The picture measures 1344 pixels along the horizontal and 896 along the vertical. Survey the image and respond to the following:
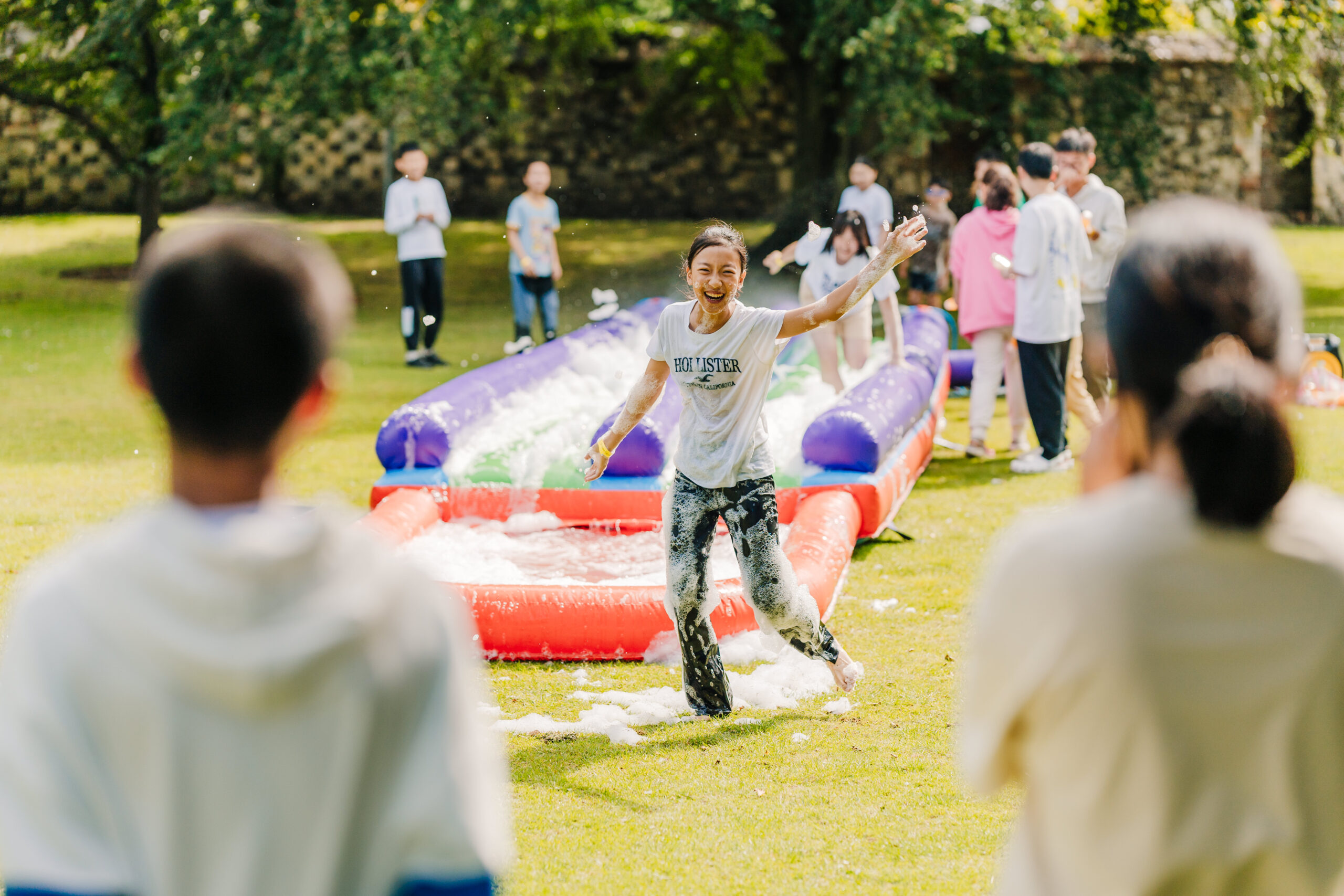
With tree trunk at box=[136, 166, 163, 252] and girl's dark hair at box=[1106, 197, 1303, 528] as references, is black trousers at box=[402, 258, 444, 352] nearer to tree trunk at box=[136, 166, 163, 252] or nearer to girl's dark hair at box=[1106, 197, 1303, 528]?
tree trunk at box=[136, 166, 163, 252]

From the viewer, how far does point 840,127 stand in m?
16.0

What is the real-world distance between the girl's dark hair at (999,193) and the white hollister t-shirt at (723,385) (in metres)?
4.84

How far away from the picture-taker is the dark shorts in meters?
12.6

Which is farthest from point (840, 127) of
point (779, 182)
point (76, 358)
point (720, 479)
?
point (720, 479)

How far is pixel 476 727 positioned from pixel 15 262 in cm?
2030

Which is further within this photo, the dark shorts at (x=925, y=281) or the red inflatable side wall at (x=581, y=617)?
the dark shorts at (x=925, y=281)

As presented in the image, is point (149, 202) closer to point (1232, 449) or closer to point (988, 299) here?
point (988, 299)

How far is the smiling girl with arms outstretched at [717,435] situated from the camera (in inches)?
169

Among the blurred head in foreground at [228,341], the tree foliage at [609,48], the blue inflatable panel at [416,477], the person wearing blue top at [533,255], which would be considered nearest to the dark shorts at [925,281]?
the tree foliage at [609,48]

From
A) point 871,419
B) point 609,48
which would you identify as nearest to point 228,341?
point 871,419

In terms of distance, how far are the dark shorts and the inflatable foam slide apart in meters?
4.03

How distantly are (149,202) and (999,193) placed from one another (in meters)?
12.5

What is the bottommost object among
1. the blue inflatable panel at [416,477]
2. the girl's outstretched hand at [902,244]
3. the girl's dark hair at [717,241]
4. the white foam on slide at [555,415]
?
the white foam on slide at [555,415]

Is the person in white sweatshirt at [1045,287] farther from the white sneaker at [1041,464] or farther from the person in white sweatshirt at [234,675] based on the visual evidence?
the person in white sweatshirt at [234,675]
